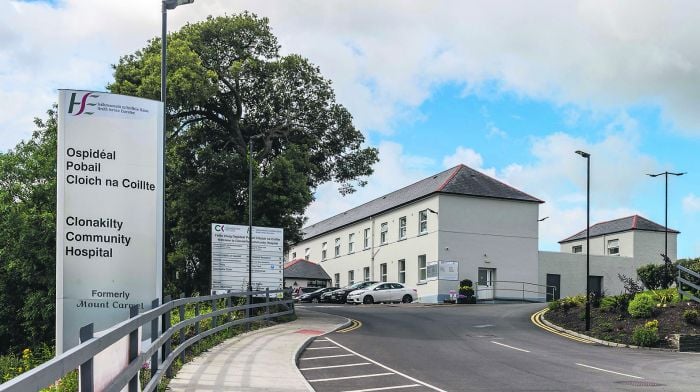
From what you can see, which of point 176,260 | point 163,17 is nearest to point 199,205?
point 176,260

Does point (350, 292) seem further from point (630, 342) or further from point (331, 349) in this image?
point (331, 349)

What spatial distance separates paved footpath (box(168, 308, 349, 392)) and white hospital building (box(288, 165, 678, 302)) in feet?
95.4

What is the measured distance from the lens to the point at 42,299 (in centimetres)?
3572

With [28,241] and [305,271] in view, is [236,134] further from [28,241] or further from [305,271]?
[305,271]

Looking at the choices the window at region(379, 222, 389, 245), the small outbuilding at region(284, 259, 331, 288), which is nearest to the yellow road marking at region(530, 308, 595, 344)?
the window at region(379, 222, 389, 245)

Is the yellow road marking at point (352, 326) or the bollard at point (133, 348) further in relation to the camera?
the yellow road marking at point (352, 326)

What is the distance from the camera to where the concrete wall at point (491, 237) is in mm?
49469

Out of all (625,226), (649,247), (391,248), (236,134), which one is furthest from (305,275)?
(236,134)

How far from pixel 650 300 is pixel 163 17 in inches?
804

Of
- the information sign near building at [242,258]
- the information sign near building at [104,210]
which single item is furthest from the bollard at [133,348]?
the information sign near building at [242,258]

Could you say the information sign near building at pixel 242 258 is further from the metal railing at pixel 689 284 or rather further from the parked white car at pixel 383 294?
the parked white car at pixel 383 294

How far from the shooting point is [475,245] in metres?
50.2

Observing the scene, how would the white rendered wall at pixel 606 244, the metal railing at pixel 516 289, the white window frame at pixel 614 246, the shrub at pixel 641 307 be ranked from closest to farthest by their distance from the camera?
the shrub at pixel 641 307
the metal railing at pixel 516 289
the white rendered wall at pixel 606 244
the white window frame at pixel 614 246

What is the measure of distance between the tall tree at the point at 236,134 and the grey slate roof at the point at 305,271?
2971 centimetres
